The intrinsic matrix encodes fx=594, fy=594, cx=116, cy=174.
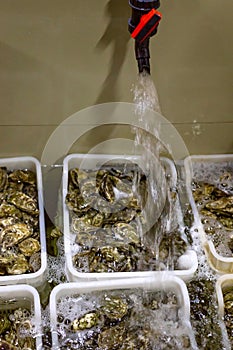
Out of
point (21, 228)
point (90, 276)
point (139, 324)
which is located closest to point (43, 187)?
point (21, 228)

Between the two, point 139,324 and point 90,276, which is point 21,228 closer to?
point 90,276

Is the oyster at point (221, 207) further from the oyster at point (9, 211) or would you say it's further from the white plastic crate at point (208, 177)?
the oyster at point (9, 211)

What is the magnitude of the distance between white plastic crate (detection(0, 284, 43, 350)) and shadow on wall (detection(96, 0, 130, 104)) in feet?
1.45

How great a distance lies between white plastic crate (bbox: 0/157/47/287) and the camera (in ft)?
3.89

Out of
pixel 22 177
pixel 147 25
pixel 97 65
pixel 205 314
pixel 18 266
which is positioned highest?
pixel 147 25

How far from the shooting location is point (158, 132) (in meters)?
1.39

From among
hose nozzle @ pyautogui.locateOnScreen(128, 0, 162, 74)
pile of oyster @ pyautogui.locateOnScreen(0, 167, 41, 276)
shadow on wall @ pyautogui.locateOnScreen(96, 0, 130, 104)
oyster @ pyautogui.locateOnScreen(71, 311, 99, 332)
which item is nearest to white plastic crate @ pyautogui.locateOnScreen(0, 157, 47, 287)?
pile of oyster @ pyautogui.locateOnScreen(0, 167, 41, 276)

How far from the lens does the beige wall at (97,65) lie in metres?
1.16

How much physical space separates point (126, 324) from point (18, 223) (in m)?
0.31

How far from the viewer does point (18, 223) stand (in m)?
1.28

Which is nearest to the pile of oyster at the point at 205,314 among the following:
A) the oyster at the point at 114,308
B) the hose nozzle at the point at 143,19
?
the oyster at the point at 114,308

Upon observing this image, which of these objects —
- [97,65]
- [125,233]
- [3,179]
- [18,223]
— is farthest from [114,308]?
[97,65]

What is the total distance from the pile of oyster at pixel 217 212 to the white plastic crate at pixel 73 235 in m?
0.07

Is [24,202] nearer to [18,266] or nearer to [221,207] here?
[18,266]
